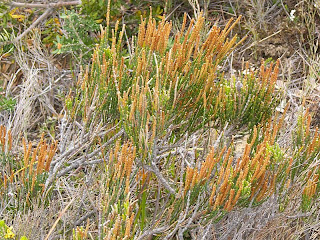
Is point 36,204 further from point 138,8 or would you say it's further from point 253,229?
point 138,8

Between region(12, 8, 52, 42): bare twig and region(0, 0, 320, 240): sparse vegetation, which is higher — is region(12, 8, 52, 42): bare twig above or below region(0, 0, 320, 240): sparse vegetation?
above

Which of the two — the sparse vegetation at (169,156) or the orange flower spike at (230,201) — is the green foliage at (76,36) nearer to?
the sparse vegetation at (169,156)

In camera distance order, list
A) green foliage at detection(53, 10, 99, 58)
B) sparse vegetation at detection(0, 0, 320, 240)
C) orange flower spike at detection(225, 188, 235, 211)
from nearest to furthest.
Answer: orange flower spike at detection(225, 188, 235, 211), sparse vegetation at detection(0, 0, 320, 240), green foliage at detection(53, 10, 99, 58)

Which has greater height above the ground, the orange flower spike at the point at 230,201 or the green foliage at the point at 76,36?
the green foliage at the point at 76,36

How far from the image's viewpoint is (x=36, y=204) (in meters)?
2.47

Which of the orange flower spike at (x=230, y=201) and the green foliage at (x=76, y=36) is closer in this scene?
the orange flower spike at (x=230, y=201)

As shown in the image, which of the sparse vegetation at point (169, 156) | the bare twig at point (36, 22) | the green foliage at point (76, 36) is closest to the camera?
the sparse vegetation at point (169, 156)

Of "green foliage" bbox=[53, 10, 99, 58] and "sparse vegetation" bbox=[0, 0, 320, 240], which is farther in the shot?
"green foliage" bbox=[53, 10, 99, 58]

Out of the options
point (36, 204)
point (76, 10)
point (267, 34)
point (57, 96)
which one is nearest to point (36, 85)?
point (57, 96)

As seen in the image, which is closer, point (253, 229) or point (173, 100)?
point (173, 100)

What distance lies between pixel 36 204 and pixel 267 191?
3.80 feet

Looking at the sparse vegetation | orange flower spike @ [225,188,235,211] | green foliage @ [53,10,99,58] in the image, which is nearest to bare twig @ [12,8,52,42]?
green foliage @ [53,10,99,58]

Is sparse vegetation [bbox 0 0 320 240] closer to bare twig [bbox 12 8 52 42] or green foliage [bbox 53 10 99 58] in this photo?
green foliage [bbox 53 10 99 58]

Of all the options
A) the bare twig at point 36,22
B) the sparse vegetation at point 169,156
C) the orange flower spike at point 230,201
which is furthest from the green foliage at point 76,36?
the orange flower spike at point 230,201
